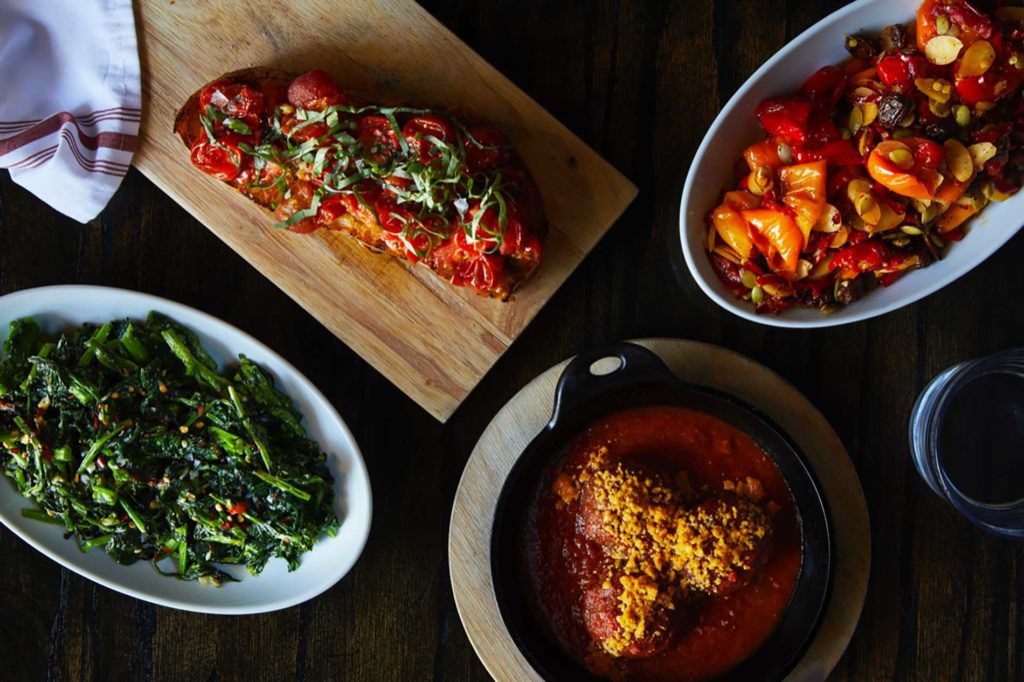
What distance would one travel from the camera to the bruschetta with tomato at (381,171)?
8.32 ft

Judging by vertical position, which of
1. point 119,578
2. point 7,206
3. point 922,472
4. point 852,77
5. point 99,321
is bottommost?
point 119,578

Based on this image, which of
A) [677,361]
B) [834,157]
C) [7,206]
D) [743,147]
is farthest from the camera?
[7,206]

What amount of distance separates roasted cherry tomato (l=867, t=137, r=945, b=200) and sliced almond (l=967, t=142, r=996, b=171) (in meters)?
0.10

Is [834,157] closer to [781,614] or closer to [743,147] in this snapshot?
[743,147]

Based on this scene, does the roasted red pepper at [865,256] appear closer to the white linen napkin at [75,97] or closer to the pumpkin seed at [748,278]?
the pumpkin seed at [748,278]

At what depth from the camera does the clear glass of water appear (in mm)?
Answer: 2910

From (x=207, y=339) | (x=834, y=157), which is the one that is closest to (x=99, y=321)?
(x=207, y=339)

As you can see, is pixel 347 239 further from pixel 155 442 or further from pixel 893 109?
pixel 893 109

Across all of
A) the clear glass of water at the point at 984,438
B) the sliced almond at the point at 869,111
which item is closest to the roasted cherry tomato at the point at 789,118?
the sliced almond at the point at 869,111

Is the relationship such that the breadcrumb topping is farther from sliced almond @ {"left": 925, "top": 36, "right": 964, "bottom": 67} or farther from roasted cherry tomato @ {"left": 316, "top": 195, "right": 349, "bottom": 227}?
sliced almond @ {"left": 925, "top": 36, "right": 964, "bottom": 67}

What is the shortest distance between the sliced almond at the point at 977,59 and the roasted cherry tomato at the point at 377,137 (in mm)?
1670

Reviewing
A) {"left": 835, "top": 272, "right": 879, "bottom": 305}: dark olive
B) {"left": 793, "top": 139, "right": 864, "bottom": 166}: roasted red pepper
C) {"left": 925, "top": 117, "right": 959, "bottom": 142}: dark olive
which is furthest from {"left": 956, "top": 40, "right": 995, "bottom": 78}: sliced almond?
{"left": 835, "top": 272, "right": 879, "bottom": 305}: dark olive

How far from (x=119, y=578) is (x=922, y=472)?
9.53 ft

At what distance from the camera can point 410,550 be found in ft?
9.96
